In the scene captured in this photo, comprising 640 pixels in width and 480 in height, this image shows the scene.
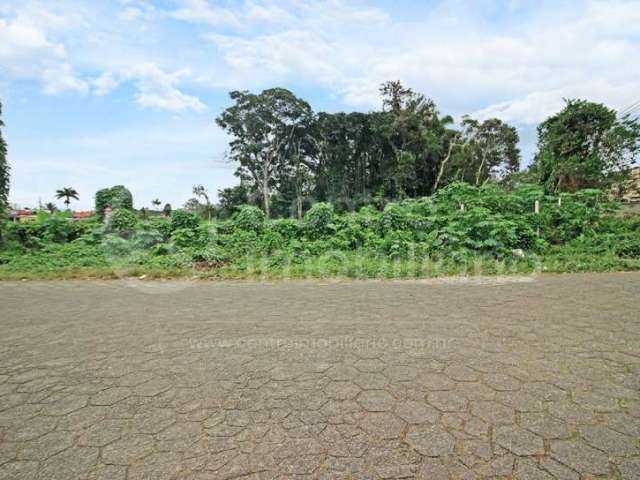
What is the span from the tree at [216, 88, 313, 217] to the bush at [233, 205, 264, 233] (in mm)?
21214

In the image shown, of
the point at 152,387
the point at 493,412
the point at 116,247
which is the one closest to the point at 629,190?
the point at 493,412

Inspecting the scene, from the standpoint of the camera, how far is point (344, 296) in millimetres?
5934

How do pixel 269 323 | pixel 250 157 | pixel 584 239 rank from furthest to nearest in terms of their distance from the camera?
pixel 250 157, pixel 584 239, pixel 269 323

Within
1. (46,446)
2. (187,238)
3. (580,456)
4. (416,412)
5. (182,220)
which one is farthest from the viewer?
(182,220)

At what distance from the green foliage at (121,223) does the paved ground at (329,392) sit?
29.8 ft

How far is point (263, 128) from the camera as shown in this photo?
3281 cm

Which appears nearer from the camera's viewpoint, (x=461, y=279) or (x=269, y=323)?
(x=269, y=323)

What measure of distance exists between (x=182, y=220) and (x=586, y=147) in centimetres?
1779

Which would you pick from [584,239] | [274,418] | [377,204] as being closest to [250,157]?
[377,204]

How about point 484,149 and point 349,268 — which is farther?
point 484,149

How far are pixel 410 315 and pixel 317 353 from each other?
1757 mm

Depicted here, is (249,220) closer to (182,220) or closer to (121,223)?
(182,220)

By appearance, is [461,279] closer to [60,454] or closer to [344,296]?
[344,296]

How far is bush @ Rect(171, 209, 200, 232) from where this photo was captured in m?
12.7
